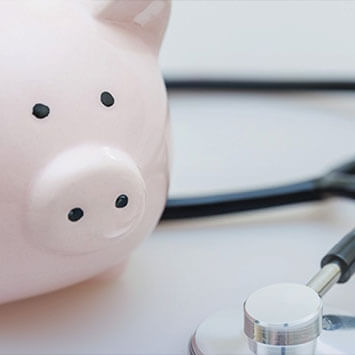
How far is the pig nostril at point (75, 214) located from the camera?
1.11 feet

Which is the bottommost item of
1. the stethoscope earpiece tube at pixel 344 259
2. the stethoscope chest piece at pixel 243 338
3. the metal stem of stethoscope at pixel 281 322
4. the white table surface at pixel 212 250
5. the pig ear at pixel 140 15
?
the white table surface at pixel 212 250

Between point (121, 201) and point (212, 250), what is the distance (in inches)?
6.3

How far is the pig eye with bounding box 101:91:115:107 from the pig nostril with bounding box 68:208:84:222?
0.05 meters

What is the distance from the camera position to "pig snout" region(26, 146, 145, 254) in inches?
13.1

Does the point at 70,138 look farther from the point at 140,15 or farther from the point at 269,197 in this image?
the point at 269,197

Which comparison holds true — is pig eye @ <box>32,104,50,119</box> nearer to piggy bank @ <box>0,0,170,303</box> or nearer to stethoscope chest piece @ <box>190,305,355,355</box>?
piggy bank @ <box>0,0,170,303</box>

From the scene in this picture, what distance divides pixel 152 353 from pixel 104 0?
0.18 m

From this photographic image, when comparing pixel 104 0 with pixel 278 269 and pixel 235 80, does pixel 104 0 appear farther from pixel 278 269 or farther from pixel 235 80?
pixel 235 80

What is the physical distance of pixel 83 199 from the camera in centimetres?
34

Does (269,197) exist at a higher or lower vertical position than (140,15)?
lower

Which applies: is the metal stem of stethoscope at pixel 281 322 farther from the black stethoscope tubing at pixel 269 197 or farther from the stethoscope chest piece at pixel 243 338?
the black stethoscope tubing at pixel 269 197

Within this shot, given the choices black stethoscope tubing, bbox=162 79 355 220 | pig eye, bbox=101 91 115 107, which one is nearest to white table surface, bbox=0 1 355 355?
black stethoscope tubing, bbox=162 79 355 220

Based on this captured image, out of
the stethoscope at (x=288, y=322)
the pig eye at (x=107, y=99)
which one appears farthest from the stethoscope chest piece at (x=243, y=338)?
the pig eye at (x=107, y=99)

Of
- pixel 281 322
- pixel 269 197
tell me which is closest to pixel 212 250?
pixel 269 197
